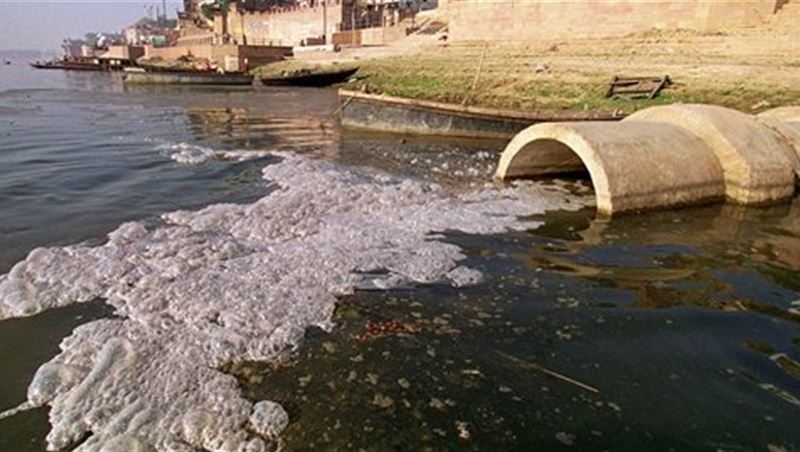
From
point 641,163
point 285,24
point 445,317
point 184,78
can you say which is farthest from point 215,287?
point 285,24

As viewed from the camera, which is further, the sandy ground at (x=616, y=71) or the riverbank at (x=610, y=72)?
the sandy ground at (x=616, y=71)

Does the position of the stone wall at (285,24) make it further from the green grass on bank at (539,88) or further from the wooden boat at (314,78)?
the green grass on bank at (539,88)

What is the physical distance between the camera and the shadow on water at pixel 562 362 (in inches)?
134

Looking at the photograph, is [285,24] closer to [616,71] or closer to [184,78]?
[184,78]

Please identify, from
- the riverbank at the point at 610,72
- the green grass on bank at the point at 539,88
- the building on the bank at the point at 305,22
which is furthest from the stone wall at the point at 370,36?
the green grass on bank at the point at 539,88

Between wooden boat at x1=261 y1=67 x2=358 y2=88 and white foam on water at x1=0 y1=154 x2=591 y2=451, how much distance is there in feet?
93.2

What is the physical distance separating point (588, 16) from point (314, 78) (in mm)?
17979

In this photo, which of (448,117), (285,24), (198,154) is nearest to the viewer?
(198,154)

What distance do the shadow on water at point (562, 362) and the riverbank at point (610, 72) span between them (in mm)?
12168

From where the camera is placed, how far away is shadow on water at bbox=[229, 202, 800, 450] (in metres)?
3.39

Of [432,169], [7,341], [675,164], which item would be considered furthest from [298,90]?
[7,341]

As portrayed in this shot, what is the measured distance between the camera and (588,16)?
1348 inches

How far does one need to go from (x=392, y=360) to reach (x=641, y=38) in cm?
3110

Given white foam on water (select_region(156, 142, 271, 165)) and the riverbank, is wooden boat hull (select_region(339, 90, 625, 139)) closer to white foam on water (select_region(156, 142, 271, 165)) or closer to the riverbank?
the riverbank
